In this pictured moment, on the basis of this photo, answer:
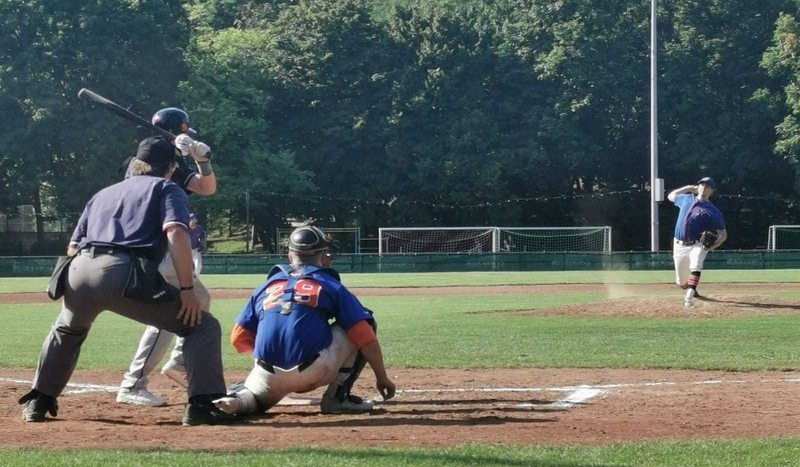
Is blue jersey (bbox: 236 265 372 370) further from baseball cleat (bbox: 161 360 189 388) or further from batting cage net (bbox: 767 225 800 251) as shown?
batting cage net (bbox: 767 225 800 251)

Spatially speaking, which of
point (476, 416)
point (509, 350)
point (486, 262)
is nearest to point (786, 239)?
point (486, 262)

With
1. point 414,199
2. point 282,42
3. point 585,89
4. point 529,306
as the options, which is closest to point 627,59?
point 585,89

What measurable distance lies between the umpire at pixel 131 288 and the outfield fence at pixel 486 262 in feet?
117

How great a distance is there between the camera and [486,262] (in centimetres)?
4428

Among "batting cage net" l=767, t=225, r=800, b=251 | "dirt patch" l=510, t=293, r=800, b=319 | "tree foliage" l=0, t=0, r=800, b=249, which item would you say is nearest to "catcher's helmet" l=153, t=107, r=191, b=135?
"dirt patch" l=510, t=293, r=800, b=319

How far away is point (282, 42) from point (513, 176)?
46.5ft

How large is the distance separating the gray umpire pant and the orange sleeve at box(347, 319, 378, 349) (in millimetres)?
862

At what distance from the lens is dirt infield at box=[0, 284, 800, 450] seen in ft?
22.4

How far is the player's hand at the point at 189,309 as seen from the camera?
725 cm

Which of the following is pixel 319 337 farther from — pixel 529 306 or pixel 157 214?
pixel 529 306

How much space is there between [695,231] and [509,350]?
6323 millimetres

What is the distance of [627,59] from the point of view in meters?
61.7

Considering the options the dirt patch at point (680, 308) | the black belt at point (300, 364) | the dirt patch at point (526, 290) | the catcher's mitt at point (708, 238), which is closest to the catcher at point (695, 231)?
the catcher's mitt at point (708, 238)

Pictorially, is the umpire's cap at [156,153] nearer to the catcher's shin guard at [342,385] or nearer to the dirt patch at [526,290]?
the catcher's shin guard at [342,385]
